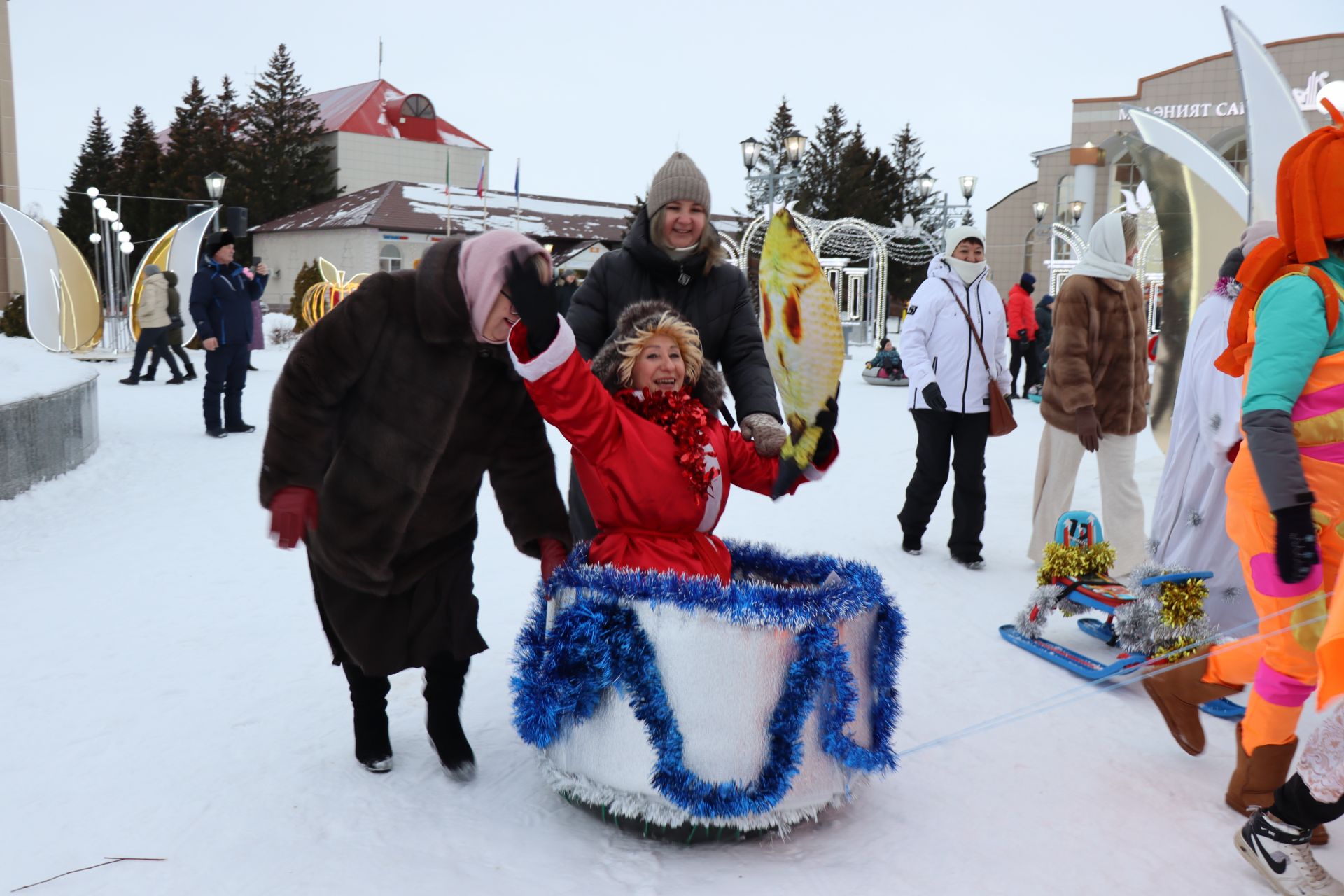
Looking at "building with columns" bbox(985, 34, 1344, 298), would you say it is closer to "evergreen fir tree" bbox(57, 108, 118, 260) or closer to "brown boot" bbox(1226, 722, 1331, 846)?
"brown boot" bbox(1226, 722, 1331, 846)

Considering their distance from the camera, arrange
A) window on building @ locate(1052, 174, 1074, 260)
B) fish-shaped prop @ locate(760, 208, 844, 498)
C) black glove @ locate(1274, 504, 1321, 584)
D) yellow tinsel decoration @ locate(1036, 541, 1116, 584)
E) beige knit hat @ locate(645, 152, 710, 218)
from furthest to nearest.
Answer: window on building @ locate(1052, 174, 1074, 260)
yellow tinsel decoration @ locate(1036, 541, 1116, 584)
beige knit hat @ locate(645, 152, 710, 218)
fish-shaped prop @ locate(760, 208, 844, 498)
black glove @ locate(1274, 504, 1321, 584)

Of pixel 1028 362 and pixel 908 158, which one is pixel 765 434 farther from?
pixel 908 158

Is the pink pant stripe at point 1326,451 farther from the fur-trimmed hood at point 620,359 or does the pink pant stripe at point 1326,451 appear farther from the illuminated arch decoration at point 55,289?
the illuminated arch decoration at point 55,289

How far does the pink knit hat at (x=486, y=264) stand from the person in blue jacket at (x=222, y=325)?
24.1ft

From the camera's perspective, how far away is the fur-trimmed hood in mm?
2926

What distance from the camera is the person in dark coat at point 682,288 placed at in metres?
3.33

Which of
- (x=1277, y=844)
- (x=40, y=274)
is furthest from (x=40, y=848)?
(x=40, y=274)

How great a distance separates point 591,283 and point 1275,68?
14.0 ft

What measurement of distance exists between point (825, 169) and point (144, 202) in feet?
106

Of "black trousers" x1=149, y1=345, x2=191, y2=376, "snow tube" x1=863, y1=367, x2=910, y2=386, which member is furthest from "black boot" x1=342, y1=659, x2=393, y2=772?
"snow tube" x1=863, y1=367, x2=910, y2=386

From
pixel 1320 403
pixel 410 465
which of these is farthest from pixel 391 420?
pixel 1320 403

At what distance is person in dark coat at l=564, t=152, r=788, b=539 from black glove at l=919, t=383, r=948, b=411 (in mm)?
2306

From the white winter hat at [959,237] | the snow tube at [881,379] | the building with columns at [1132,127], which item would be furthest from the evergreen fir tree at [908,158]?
the white winter hat at [959,237]

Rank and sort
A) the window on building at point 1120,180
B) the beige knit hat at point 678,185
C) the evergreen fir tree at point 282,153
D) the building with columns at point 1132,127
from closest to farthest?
the beige knit hat at point 678,185 < the building with columns at point 1132,127 < the window on building at point 1120,180 < the evergreen fir tree at point 282,153
